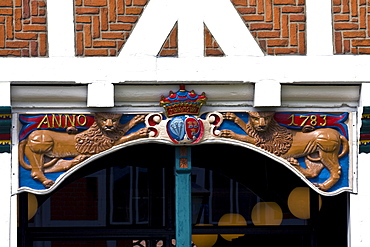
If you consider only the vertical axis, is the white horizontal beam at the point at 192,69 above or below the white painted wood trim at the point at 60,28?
below

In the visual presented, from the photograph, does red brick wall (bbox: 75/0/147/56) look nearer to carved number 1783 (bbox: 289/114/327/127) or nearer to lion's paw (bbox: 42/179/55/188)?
lion's paw (bbox: 42/179/55/188)

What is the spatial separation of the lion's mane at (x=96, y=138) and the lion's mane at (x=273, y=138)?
3.51ft

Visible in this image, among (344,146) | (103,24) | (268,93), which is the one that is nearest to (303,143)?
(344,146)

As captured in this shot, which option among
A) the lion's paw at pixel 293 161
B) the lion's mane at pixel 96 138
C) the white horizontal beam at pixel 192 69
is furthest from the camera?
the lion's paw at pixel 293 161

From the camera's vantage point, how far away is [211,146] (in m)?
7.58

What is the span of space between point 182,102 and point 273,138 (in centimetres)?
80

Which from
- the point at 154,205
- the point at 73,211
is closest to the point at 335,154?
the point at 154,205

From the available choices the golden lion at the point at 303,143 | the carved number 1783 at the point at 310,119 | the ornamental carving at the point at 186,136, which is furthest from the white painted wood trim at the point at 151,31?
the carved number 1783 at the point at 310,119

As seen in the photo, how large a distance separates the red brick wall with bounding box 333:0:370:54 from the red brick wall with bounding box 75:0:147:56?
5.23 ft

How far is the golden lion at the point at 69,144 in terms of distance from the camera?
21.7ft

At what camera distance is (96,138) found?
6652 millimetres

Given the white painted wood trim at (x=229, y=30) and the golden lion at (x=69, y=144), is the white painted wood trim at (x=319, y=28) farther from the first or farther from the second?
the golden lion at (x=69, y=144)

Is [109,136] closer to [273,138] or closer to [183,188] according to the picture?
[183,188]

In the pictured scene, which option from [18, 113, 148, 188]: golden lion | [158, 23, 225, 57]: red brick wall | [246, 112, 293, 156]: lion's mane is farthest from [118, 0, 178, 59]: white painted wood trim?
[246, 112, 293, 156]: lion's mane
